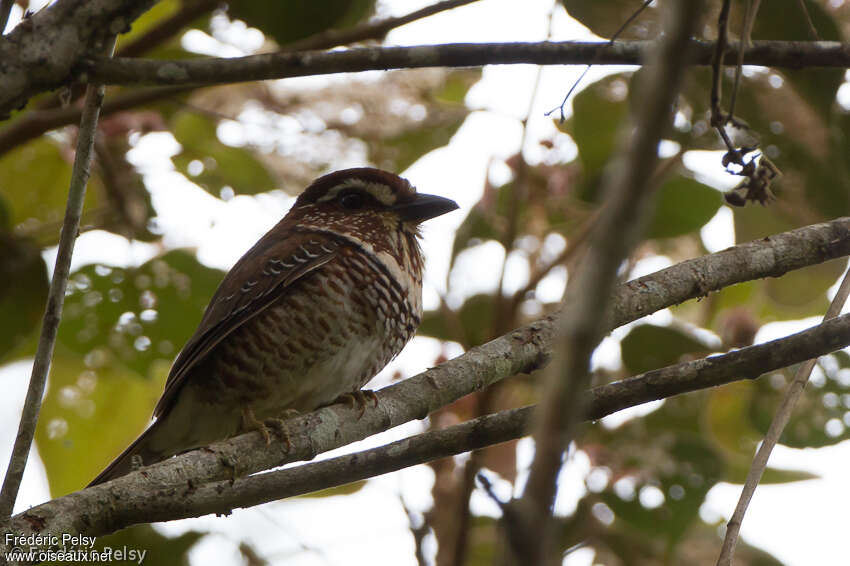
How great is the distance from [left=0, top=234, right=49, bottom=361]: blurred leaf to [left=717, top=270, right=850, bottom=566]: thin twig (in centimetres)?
276

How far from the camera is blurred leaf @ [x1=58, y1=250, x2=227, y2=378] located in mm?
3770

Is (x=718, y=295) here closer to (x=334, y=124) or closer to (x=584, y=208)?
(x=584, y=208)

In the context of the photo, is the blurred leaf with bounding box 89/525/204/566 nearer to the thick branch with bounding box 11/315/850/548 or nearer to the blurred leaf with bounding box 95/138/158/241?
the blurred leaf with bounding box 95/138/158/241

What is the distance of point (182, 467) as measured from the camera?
Result: 2.19 m

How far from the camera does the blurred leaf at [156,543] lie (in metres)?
3.46

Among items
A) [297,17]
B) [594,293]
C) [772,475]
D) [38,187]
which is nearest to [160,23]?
[297,17]

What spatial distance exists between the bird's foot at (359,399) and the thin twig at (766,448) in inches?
38.5

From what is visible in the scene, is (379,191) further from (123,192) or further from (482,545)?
(482,545)

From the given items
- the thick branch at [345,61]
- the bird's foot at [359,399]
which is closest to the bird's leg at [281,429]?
the bird's foot at [359,399]

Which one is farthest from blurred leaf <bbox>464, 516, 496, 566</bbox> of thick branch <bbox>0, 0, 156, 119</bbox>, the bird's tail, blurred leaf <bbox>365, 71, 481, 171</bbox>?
thick branch <bbox>0, 0, 156, 119</bbox>

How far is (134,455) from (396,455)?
1369 millimetres

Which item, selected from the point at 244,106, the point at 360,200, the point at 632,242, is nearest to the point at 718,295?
the point at 360,200

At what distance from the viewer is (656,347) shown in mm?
3693

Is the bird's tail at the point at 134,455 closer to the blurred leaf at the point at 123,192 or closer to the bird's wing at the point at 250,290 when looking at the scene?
the bird's wing at the point at 250,290
